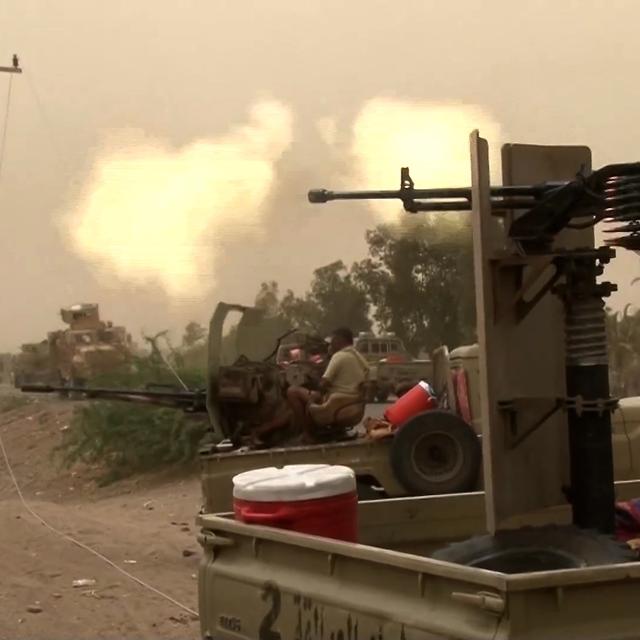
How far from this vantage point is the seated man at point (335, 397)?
875 centimetres

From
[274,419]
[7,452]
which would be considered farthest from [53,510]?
[7,452]

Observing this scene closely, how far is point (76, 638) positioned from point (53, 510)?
6191 millimetres

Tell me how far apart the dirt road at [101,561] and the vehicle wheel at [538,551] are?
3632 millimetres

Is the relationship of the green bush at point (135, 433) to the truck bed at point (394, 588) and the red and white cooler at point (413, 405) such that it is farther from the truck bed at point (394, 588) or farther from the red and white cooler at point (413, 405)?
the truck bed at point (394, 588)

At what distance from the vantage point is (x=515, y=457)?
3.60 meters

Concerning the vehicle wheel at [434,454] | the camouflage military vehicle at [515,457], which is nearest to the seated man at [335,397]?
the vehicle wheel at [434,454]

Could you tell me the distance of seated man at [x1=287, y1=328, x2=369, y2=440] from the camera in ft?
28.7

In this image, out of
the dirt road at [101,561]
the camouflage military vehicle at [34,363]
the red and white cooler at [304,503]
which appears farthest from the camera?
the camouflage military vehicle at [34,363]

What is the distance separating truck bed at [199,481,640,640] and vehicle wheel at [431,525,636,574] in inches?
13.5

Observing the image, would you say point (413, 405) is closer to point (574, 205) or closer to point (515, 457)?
point (515, 457)

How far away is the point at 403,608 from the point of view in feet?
9.50

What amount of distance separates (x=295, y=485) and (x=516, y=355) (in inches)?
32.0

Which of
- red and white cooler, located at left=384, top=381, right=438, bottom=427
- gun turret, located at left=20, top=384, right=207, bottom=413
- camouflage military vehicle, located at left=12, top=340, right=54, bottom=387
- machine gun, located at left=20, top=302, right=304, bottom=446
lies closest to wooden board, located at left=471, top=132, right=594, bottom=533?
red and white cooler, located at left=384, top=381, right=438, bottom=427

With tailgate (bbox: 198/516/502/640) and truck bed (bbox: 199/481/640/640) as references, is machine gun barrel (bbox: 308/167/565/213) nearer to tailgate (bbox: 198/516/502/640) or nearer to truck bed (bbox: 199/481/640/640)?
truck bed (bbox: 199/481/640/640)
